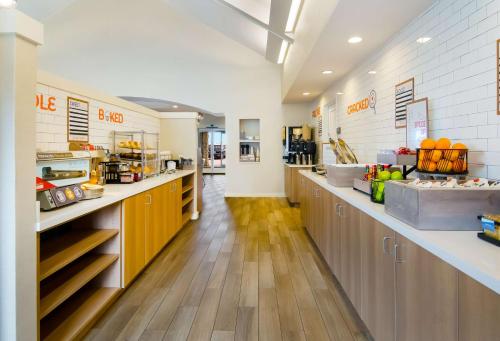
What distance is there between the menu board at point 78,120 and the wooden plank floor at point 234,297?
152 centimetres

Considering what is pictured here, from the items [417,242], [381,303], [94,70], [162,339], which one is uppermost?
[94,70]

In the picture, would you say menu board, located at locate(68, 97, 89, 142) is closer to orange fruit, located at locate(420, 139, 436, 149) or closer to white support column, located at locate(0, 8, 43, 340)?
white support column, located at locate(0, 8, 43, 340)

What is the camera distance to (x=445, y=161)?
181 cm

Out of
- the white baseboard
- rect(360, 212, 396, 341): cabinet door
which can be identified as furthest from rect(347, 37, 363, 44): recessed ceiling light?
the white baseboard

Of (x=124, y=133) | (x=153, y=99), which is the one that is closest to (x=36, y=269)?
(x=124, y=133)

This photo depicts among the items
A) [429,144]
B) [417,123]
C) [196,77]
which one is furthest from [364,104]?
[196,77]

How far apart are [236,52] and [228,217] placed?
4.14 metres

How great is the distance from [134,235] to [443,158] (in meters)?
2.48

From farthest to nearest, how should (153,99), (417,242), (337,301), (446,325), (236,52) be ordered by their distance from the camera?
(153,99) → (236,52) → (337,301) → (417,242) → (446,325)

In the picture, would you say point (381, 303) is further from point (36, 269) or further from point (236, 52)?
point (236, 52)

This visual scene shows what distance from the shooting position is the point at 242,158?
27.5 feet

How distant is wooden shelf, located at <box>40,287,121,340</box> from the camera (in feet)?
6.20

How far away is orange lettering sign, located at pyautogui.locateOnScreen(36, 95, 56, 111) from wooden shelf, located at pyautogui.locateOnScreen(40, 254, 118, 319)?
1299 mm

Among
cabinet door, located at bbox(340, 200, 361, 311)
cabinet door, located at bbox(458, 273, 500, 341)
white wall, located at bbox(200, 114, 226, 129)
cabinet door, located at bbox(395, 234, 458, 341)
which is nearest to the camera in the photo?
cabinet door, located at bbox(458, 273, 500, 341)
